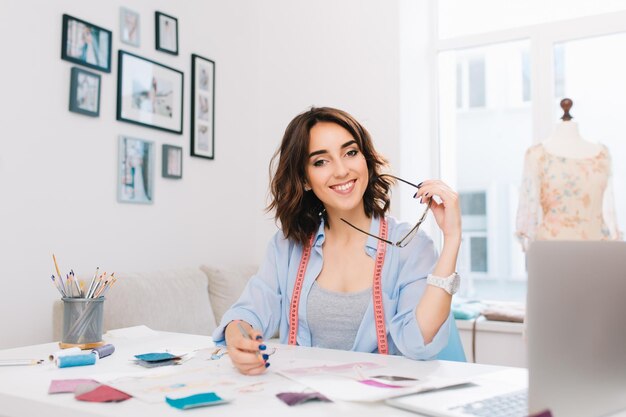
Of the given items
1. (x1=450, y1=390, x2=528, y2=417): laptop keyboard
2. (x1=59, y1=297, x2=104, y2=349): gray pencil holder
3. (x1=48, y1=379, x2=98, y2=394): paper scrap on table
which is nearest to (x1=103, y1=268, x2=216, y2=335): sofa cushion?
(x1=59, y1=297, x2=104, y2=349): gray pencil holder

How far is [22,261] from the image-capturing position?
242 cm

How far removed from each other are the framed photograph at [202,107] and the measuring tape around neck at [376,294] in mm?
1792

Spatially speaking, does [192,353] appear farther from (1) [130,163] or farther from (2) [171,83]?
(2) [171,83]

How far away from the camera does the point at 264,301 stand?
161 centimetres

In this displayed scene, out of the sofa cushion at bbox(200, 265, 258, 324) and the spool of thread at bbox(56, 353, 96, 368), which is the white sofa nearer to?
the sofa cushion at bbox(200, 265, 258, 324)

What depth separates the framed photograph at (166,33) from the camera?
10.1ft

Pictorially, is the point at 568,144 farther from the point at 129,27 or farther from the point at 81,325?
the point at 81,325

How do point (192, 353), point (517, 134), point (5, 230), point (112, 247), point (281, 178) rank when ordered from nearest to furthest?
point (192, 353) → point (281, 178) → point (5, 230) → point (112, 247) → point (517, 134)

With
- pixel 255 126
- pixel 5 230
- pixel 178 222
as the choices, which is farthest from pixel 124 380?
pixel 255 126

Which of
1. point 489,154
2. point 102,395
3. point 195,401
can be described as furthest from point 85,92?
point 489,154

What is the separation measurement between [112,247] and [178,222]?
468mm

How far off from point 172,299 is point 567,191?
1793 mm

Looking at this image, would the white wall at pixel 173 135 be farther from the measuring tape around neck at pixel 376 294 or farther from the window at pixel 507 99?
the measuring tape around neck at pixel 376 294

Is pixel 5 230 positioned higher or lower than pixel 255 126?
lower
